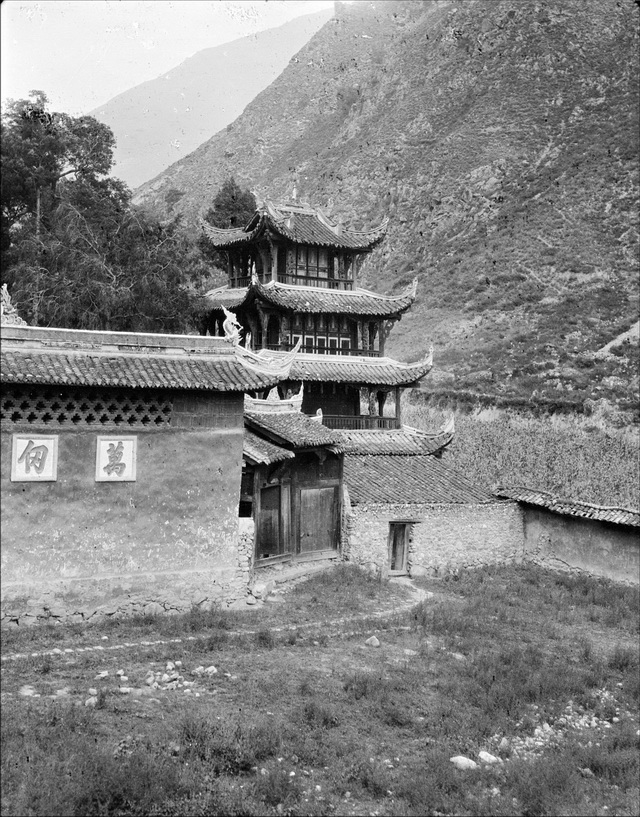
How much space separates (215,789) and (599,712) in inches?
289

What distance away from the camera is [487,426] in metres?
50.0

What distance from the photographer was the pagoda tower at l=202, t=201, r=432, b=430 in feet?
105

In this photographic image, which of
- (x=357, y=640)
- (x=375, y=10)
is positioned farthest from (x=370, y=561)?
(x=375, y=10)

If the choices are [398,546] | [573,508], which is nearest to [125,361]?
[398,546]

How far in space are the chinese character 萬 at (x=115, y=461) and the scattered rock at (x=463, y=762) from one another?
8.14 metres

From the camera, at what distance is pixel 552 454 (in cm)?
4219

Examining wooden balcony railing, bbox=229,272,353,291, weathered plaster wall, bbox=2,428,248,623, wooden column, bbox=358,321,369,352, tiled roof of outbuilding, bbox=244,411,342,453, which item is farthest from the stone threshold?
wooden balcony railing, bbox=229,272,353,291

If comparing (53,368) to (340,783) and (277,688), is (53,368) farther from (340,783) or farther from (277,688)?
(340,783)

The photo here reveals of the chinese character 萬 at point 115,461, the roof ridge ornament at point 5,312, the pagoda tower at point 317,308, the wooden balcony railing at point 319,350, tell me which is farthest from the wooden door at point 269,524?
the wooden balcony railing at point 319,350

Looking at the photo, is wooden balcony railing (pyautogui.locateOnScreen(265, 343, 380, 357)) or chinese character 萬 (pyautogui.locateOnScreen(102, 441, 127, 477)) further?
wooden balcony railing (pyautogui.locateOnScreen(265, 343, 380, 357))

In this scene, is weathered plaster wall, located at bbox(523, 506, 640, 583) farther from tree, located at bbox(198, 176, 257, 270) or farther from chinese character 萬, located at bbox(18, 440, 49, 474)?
tree, located at bbox(198, 176, 257, 270)

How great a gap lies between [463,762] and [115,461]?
8430mm

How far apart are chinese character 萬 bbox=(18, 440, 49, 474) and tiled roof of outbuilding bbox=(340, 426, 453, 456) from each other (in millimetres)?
16305

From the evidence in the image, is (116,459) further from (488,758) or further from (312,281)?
(312,281)
